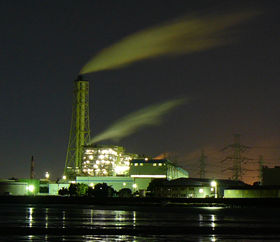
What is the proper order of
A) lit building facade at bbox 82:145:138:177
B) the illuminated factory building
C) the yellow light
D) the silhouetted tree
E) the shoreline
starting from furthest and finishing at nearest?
the yellow light, lit building facade at bbox 82:145:138:177, the illuminated factory building, the silhouetted tree, the shoreline

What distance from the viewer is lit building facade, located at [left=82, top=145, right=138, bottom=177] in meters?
113

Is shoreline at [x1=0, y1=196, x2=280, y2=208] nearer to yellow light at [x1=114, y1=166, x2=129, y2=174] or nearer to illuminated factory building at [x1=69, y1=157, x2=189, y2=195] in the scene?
illuminated factory building at [x1=69, y1=157, x2=189, y2=195]

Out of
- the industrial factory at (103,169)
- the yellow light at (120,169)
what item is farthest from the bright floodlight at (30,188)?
the yellow light at (120,169)

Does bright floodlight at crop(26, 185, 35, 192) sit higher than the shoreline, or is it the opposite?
bright floodlight at crop(26, 185, 35, 192)

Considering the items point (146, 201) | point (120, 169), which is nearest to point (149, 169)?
point (120, 169)

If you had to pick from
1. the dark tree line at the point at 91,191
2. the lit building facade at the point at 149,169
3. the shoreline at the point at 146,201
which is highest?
the lit building facade at the point at 149,169

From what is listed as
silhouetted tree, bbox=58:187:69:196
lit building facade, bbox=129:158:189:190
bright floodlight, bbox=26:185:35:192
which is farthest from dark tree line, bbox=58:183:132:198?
lit building facade, bbox=129:158:189:190

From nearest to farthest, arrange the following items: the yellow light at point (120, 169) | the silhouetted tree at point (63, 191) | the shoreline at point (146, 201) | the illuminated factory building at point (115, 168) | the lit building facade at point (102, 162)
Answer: the shoreline at point (146, 201) → the silhouetted tree at point (63, 191) → the illuminated factory building at point (115, 168) → the lit building facade at point (102, 162) → the yellow light at point (120, 169)

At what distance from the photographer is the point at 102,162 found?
114812mm

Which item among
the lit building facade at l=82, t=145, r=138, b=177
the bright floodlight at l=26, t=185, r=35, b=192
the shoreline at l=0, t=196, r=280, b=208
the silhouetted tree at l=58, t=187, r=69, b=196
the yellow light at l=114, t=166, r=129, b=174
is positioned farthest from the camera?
the yellow light at l=114, t=166, r=129, b=174

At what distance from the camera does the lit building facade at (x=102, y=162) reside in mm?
112875

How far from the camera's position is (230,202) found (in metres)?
75.8

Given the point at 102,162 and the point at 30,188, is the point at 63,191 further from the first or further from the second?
the point at 102,162

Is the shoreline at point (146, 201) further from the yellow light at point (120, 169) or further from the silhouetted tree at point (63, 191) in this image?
the yellow light at point (120, 169)
